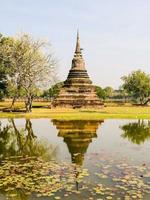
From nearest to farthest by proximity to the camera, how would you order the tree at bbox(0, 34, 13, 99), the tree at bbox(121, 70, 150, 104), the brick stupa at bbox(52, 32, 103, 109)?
the tree at bbox(0, 34, 13, 99)
the brick stupa at bbox(52, 32, 103, 109)
the tree at bbox(121, 70, 150, 104)

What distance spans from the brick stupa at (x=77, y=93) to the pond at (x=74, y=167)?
159ft

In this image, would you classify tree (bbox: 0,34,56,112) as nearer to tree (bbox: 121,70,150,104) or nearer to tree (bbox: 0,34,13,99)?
tree (bbox: 0,34,13,99)

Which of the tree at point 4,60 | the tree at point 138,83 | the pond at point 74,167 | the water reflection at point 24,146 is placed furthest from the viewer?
the tree at point 138,83

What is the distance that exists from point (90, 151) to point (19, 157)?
15.6ft

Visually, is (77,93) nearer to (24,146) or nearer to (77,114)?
(77,114)

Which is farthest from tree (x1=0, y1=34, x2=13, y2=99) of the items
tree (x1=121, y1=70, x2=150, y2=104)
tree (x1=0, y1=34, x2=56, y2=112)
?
tree (x1=121, y1=70, x2=150, y2=104)

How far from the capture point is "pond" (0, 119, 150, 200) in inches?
541

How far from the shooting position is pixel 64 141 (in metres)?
28.2

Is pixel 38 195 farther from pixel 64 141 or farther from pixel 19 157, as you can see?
pixel 64 141

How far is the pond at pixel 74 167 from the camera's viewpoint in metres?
13.7

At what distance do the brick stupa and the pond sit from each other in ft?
159

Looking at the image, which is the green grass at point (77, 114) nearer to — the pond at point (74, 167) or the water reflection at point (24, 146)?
the water reflection at point (24, 146)

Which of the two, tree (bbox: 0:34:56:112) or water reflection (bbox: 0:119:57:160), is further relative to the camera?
tree (bbox: 0:34:56:112)

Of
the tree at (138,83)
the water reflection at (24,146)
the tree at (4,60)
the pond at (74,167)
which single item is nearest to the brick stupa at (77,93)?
the tree at (4,60)
